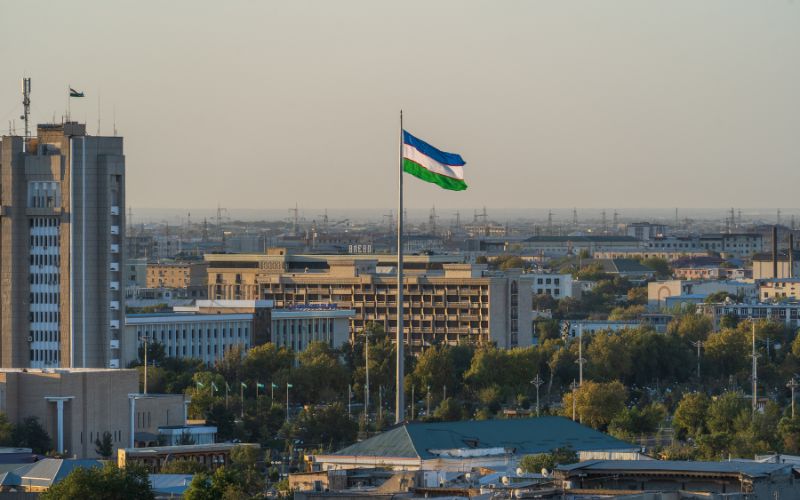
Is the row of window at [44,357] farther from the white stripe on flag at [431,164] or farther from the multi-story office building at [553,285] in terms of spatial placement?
the multi-story office building at [553,285]

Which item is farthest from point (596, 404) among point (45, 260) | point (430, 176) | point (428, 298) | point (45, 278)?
point (428, 298)

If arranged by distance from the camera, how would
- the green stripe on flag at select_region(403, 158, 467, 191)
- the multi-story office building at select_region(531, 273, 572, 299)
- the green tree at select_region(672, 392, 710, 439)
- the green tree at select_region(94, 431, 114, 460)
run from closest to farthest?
the green stripe on flag at select_region(403, 158, 467, 191) → the green tree at select_region(94, 431, 114, 460) → the green tree at select_region(672, 392, 710, 439) → the multi-story office building at select_region(531, 273, 572, 299)

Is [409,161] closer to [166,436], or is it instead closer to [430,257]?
[166,436]

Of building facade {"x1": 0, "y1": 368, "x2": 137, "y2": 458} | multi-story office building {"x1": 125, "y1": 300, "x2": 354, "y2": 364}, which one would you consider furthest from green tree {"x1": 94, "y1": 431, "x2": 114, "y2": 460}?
multi-story office building {"x1": 125, "y1": 300, "x2": 354, "y2": 364}

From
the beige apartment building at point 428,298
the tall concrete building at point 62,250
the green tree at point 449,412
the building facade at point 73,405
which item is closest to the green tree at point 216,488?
the building facade at point 73,405

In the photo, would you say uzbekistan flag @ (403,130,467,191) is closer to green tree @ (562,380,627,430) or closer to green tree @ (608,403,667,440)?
green tree @ (608,403,667,440)

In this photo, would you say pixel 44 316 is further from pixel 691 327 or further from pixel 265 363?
pixel 691 327
